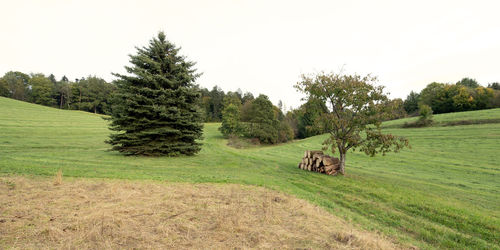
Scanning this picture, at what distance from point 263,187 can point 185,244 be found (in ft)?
16.3

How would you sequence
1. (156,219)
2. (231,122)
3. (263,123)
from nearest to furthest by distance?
(156,219)
(263,123)
(231,122)

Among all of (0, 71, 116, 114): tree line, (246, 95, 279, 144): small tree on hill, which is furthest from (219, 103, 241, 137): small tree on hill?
(0, 71, 116, 114): tree line

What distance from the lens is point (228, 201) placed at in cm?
608

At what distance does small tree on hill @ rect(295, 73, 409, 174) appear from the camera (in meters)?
11.8

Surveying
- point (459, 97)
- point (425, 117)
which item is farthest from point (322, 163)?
point (459, 97)

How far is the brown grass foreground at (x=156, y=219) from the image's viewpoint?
3541mm

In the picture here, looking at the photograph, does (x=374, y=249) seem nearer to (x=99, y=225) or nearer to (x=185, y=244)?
(x=185, y=244)

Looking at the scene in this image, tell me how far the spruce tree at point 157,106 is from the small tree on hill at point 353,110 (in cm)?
962

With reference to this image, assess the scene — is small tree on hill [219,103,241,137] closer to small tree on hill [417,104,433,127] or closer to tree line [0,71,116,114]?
small tree on hill [417,104,433,127]

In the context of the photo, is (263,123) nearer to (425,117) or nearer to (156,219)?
(425,117)

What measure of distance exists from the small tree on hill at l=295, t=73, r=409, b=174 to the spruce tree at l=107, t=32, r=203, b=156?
962 cm

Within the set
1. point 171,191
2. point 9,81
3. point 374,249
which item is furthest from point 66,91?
point 374,249

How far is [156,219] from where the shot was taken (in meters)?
4.45

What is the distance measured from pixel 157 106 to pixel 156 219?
1212cm
